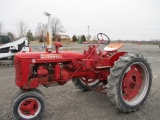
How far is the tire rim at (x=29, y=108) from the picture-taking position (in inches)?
156

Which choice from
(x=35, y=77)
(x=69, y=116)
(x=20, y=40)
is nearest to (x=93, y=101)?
(x=69, y=116)

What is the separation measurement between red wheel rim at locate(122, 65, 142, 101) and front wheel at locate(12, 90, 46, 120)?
1.82m

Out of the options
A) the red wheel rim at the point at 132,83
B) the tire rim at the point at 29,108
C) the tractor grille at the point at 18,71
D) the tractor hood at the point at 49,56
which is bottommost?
the tire rim at the point at 29,108

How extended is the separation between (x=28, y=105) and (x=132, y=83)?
231cm

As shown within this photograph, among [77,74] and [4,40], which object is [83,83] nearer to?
[77,74]

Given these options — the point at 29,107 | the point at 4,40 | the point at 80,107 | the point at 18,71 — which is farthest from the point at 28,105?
the point at 4,40

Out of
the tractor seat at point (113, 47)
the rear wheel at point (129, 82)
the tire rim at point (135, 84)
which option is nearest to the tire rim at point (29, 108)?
the rear wheel at point (129, 82)

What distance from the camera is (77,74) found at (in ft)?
15.9

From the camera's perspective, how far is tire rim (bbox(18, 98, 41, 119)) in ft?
13.0

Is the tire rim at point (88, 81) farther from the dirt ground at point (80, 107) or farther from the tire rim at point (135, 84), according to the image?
the tire rim at point (135, 84)

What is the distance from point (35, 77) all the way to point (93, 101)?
164 cm

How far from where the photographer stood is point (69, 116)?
425 centimetres

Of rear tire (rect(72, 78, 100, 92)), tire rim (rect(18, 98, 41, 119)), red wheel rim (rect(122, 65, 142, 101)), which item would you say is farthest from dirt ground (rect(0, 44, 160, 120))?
red wheel rim (rect(122, 65, 142, 101))

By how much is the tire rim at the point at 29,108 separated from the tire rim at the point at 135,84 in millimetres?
1833
